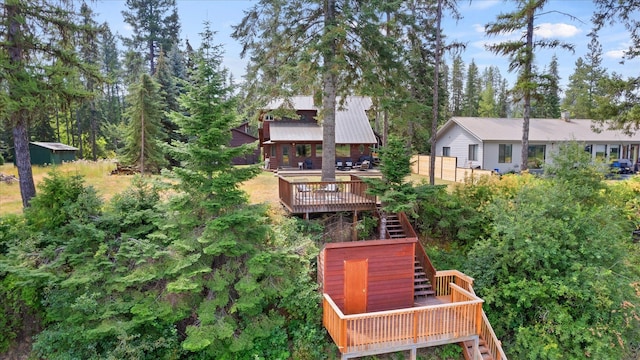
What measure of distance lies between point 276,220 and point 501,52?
12173 millimetres

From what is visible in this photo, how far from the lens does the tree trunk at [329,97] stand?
→ 38.1ft

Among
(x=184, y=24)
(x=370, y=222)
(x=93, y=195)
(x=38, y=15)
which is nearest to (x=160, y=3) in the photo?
(x=184, y=24)

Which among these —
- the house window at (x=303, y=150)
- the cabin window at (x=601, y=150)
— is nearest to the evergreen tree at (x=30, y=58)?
the house window at (x=303, y=150)

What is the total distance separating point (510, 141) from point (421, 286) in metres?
16.5

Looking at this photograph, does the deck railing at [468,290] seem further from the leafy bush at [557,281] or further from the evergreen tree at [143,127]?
the evergreen tree at [143,127]

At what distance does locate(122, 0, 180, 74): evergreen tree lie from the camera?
33031 mm

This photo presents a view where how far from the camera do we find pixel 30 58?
9.76 m

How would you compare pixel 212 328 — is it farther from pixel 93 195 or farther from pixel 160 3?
pixel 160 3

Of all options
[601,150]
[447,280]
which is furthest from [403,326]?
[601,150]

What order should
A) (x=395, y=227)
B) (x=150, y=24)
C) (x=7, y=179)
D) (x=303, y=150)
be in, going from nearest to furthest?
(x=395, y=227) < (x=7, y=179) < (x=303, y=150) < (x=150, y=24)

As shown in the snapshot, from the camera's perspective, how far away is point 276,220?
10.8 meters

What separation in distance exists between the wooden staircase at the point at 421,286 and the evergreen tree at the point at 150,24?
3167cm

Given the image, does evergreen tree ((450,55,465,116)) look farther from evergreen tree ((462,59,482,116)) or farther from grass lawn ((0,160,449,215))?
grass lawn ((0,160,449,215))

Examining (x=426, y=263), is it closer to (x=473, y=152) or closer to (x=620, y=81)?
(x=620, y=81)
